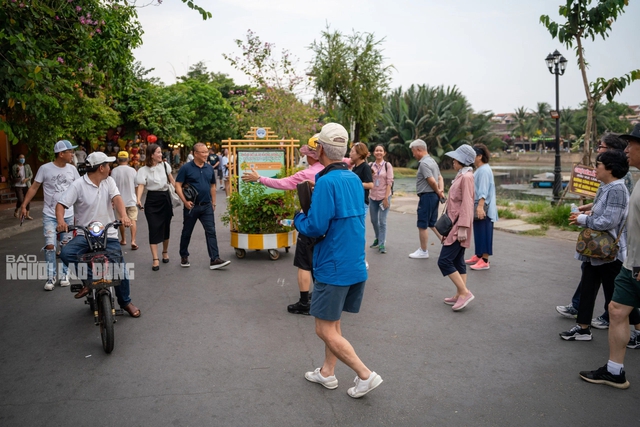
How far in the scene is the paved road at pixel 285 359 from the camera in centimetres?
369

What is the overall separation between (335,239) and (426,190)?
5.20 meters

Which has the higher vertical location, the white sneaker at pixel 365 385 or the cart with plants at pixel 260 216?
the cart with plants at pixel 260 216

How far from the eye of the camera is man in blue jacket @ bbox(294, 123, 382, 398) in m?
3.64

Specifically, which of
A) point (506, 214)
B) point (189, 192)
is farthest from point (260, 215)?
point (506, 214)

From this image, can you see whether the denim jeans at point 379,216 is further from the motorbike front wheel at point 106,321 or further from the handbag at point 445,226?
the motorbike front wheel at point 106,321

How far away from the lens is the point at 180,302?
633cm

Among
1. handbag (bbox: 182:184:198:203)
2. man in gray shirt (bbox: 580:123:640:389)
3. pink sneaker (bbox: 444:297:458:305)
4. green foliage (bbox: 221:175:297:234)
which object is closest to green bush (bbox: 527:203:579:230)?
green foliage (bbox: 221:175:297:234)

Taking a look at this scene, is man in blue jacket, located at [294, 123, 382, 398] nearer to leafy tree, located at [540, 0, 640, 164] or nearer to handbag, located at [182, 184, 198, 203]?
handbag, located at [182, 184, 198, 203]

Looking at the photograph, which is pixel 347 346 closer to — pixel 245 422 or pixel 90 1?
pixel 245 422

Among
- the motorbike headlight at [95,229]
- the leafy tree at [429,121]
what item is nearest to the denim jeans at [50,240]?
the motorbike headlight at [95,229]

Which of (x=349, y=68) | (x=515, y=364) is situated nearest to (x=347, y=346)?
(x=515, y=364)

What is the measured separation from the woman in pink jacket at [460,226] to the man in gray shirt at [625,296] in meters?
1.89

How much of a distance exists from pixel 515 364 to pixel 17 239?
10580mm

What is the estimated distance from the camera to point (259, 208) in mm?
8781
